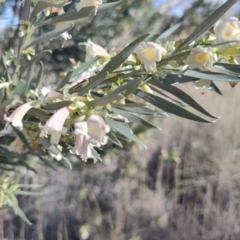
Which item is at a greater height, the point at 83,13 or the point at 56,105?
the point at 83,13

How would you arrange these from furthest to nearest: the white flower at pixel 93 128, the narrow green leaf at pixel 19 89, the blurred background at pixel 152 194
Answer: the blurred background at pixel 152 194
the narrow green leaf at pixel 19 89
the white flower at pixel 93 128

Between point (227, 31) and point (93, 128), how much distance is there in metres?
0.21

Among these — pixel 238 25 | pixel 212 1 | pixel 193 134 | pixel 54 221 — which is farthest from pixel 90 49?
pixel 193 134

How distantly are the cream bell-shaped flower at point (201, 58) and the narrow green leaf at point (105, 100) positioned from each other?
0.11 meters

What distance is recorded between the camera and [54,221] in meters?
2.81

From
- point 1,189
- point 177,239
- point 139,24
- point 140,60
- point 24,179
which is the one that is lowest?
point 177,239

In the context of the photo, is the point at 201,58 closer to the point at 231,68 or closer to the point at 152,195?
the point at 231,68

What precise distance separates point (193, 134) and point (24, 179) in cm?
156

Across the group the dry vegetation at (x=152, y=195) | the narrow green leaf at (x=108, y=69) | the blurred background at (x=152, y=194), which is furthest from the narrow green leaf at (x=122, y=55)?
the dry vegetation at (x=152, y=195)

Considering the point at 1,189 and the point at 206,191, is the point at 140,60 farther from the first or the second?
the point at 206,191

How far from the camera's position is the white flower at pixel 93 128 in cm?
45

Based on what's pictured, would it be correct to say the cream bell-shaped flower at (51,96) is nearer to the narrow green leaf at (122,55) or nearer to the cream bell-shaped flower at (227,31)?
the narrow green leaf at (122,55)

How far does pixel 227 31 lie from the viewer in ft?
1.64

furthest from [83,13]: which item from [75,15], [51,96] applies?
[51,96]
